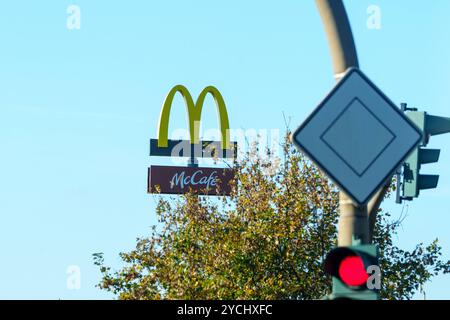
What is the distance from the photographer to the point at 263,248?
1133 inches

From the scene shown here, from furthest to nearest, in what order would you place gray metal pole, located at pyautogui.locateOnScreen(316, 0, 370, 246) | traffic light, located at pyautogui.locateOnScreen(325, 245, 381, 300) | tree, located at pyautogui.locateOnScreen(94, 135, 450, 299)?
tree, located at pyautogui.locateOnScreen(94, 135, 450, 299)
gray metal pole, located at pyautogui.locateOnScreen(316, 0, 370, 246)
traffic light, located at pyautogui.locateOnScreen(325, 245, 381, 300)

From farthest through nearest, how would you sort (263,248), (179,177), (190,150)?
(179,177) → (190,150) → (263,248)

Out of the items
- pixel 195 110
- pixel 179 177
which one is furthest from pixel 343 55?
pixel 179 177

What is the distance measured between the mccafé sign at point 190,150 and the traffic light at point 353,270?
56902 millimetres

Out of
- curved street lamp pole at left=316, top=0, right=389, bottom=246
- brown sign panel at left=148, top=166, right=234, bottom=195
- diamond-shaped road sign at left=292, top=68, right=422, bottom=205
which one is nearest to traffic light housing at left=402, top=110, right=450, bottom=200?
curved street lamp pole at left=316, top=0, right=389, bottom=246

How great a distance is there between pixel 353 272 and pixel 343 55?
5.74 ft

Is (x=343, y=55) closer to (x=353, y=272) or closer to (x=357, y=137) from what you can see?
(x=357, y=137)

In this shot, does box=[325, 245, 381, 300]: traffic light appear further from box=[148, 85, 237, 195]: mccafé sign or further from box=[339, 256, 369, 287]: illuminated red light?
box=[148, 85, 237, 195]: mccafé sign

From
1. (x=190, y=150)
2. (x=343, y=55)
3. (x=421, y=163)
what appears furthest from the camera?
(x=190, y=150)

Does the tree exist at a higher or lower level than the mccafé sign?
lower

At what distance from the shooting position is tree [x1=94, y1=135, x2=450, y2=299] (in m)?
28.3

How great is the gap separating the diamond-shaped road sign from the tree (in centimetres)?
1922
